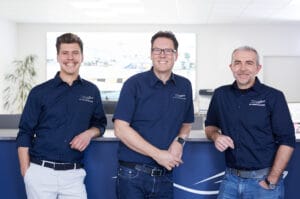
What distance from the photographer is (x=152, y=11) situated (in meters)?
8.37

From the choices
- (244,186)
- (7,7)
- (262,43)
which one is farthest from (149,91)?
(262,43)

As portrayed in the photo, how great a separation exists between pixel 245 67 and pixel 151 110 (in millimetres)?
549

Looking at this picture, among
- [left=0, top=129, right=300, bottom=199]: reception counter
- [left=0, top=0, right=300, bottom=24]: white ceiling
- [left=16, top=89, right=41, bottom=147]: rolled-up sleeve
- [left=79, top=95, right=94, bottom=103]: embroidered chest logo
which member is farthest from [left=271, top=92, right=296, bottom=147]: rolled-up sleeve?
[left=0, top=0, right=300, bottom=24]: white ceiling

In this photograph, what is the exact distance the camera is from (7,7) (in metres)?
8.05

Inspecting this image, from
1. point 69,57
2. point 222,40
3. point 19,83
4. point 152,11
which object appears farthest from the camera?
point 222,40

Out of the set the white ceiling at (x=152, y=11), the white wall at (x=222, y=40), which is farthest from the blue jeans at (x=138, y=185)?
the white wall at (x=222, y=40)

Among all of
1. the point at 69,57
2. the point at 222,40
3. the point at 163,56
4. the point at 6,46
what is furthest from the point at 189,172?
the point at 6,46

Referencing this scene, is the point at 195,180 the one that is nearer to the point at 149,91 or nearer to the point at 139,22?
the point at 149,91

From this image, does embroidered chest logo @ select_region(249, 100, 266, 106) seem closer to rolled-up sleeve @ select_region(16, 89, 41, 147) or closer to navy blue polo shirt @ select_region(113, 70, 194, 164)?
navy blue polo shirt @ select_region(113, 70, 194, 164)

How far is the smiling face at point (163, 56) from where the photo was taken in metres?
2.04

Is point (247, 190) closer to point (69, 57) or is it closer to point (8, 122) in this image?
point (69, 57)

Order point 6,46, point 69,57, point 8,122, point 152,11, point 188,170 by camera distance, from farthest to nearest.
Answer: point 6,46 < point 152,11 < point 8,122 < point 188,170 < point 69,57

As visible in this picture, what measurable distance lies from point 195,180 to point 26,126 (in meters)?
1.06

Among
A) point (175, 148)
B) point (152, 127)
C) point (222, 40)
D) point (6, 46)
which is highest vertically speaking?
point (222, 40)
